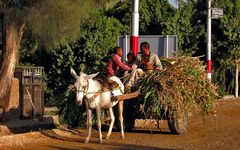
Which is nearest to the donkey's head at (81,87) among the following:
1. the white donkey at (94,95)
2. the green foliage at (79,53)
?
the white donkey at (94,95)

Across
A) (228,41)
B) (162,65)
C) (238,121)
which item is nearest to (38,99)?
(162,65)

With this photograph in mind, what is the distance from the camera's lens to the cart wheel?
14.1 m

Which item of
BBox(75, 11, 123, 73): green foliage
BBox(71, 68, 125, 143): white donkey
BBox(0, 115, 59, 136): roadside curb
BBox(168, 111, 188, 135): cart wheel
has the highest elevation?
BBox(75, 11, 123, 73): green foliage

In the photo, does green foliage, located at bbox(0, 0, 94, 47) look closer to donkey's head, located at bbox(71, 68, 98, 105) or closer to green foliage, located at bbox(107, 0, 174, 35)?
donkey's head, located at bbox(71, 68, 98, 105)

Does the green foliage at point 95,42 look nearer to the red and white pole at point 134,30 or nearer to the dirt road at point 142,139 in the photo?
the red and white pole at point 134,30

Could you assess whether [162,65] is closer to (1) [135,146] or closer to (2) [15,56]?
(1) [135,146]

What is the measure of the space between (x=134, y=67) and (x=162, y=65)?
2.46 feet

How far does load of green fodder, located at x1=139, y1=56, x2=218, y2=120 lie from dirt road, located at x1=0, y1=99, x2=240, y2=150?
0.71 metres

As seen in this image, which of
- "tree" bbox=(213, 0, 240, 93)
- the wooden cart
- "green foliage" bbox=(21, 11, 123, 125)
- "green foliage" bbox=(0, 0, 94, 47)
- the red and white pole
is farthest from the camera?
"tree" bbox=(213, 0, 240, 93)

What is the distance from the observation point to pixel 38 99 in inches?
705

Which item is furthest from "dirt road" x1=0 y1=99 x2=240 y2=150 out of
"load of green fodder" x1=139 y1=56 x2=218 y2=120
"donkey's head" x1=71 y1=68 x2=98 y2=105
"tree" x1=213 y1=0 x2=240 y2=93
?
"tree" x1=213 y1=0 x2=240 y2=93

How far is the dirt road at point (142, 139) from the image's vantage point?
12820 mm

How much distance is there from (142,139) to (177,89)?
1.47m

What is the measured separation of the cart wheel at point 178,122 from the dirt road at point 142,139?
0.18 m
